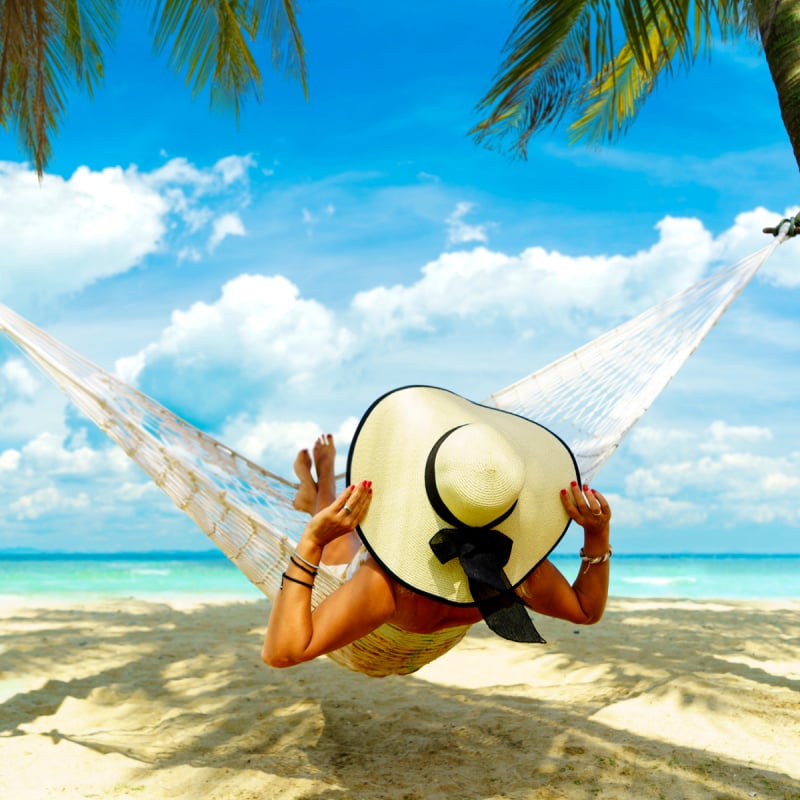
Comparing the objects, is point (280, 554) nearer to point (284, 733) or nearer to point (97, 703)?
point (284, 733)

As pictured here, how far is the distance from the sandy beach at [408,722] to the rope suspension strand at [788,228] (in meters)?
1.43

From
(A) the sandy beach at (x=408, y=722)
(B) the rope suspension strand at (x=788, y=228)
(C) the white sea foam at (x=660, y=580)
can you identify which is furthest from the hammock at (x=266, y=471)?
(C) the white sea foam at (x=660, y=580)

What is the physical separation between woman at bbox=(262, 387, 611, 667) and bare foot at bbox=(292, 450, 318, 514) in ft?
2.67

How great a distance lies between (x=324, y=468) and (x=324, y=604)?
883 mm

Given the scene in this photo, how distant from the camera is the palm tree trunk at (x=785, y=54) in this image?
7.05 ft

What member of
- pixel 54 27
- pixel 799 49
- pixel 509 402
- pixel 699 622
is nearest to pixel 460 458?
pixel 509 402

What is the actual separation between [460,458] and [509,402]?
3.90 ft

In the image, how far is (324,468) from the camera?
6.98 ft

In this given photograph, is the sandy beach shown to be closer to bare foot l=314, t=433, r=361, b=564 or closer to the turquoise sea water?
bare foot l=314, t=433, r=361, b=564

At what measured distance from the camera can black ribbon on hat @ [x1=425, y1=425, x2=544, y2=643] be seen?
123 cm

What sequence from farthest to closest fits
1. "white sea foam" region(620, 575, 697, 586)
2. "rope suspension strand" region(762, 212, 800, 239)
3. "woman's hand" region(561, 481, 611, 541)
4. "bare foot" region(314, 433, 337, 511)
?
"white sea foam" region(620, 575, 697, 586) < "rope suspension strand" region(762, 212, 800, 239) < "bare foot" region(314, 433, 337, 511) < "woman's hand" region(561, 481, 611, 541)

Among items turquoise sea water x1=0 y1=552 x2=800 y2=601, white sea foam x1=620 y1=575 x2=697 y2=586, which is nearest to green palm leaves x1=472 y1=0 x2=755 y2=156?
turquoise sea water x1=0 y1=552 x2=800 y2=601

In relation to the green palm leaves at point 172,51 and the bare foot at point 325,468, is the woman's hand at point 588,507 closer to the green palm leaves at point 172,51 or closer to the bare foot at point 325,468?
the bare foot at point 325,468

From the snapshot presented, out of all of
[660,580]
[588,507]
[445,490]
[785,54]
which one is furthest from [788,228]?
[660,580]
